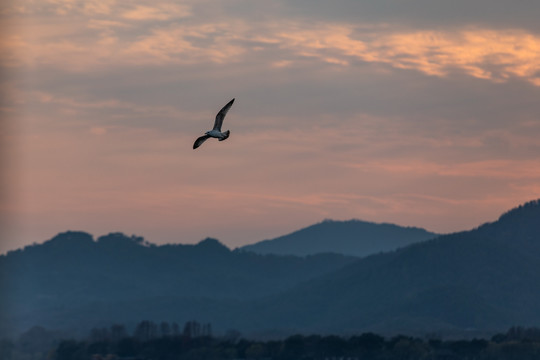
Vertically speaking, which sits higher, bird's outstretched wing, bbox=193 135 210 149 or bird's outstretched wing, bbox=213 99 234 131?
bird's outstretched wing, bbox=213 99 234 131

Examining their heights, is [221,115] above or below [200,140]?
above

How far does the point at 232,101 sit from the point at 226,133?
13.4 feet

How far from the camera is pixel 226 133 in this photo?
82688 mm

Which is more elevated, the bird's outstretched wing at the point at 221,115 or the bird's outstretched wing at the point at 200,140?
the bird's outstretched wing at the point at 221,115

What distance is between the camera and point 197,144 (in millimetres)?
81938

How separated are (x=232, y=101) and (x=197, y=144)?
16.4 feet

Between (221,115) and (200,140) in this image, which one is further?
(200,140)

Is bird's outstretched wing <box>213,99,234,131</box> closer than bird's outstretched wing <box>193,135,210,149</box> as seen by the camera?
Yes

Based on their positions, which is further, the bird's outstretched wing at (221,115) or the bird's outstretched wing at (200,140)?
the bird's outstretched wing at (200,140)

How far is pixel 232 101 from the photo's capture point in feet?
260

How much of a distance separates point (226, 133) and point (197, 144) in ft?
8.37
